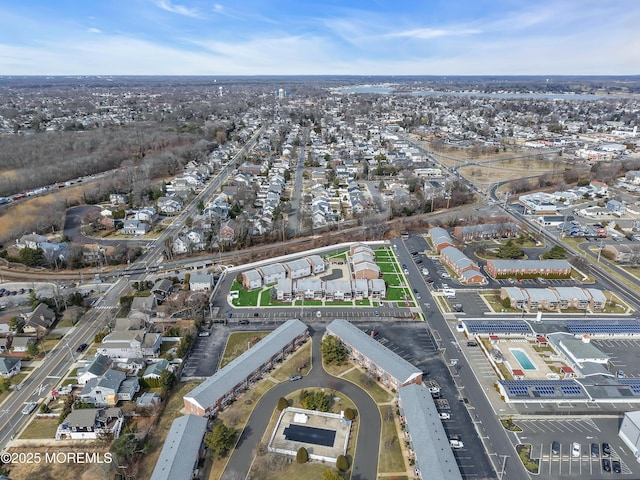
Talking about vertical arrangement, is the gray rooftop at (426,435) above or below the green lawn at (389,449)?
above

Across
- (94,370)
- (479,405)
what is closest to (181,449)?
(94,370)

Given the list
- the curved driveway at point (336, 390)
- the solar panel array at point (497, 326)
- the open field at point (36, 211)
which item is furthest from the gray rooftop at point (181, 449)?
the open field at point (36, 211)

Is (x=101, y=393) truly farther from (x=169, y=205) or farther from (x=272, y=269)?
(x=169, y=205)

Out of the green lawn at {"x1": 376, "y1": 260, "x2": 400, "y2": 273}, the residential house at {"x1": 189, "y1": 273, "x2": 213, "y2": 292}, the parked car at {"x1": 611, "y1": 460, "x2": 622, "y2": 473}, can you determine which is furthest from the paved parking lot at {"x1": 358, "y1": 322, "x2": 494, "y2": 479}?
the residential house at {"x1": 189, "y1": 273, "x2": 213, "y2": 292}

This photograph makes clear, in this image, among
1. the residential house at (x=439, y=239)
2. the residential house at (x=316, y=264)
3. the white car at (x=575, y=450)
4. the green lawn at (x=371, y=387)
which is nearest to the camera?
the white car at (x=575, y=450)

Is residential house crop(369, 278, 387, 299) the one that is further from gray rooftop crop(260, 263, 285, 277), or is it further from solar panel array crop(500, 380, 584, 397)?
solar panel array crop(500, 380, 584, 397)

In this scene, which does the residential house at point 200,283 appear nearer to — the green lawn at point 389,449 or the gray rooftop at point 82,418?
the gray rooftop at point 82,418
